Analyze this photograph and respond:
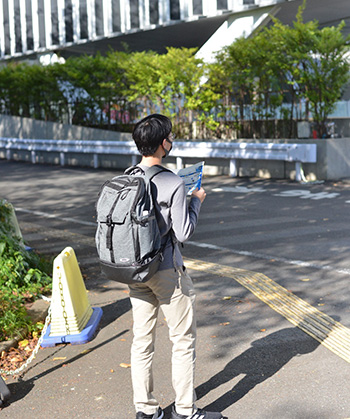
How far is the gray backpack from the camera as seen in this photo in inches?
139

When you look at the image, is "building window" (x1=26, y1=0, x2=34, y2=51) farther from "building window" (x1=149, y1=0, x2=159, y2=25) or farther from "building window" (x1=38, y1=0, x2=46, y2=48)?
"building window" (x1=149, y1=0, x2=159, y2=25)

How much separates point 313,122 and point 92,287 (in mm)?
10059

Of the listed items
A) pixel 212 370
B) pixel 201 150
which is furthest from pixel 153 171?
pixel 201 150

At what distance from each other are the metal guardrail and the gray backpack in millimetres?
11543

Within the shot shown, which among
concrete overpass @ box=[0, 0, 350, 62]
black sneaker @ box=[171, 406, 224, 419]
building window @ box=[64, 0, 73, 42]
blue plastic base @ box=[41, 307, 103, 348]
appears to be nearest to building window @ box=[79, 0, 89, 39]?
concrete overpass @ box=[0, 0, 350, 62]

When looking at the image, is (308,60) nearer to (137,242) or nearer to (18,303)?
(18,303)

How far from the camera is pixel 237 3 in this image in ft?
79.5

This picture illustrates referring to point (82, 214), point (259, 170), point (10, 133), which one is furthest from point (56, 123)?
point (82, 214)

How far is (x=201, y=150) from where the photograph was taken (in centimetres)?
Result: 1725

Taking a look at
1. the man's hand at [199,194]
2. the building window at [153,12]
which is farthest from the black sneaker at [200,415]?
the building window at [153,12]

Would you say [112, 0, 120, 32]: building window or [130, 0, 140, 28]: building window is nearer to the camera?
[130, 0, 140, 28]: building window

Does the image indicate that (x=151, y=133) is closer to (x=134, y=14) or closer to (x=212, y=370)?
(x=212, y=370)

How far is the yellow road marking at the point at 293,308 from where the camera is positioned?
520cm

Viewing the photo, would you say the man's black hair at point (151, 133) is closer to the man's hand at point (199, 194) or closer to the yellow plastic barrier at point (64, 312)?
the man's hand at point (199, 194)
